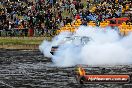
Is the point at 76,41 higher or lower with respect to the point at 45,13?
lower

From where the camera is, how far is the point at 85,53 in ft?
86.6

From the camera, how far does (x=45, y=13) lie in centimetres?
4200

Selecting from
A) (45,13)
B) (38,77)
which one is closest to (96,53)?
(38,77)

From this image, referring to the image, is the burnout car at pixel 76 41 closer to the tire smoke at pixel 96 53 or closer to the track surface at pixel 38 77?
the tire smoke at pixel 96 53

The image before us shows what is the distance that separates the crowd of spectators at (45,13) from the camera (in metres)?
40.7

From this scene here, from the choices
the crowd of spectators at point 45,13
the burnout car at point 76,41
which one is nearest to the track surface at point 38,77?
the burnout car at point 76,41

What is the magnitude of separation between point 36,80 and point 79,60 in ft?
28.0

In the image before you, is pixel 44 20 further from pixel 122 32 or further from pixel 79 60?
pixel 79 60

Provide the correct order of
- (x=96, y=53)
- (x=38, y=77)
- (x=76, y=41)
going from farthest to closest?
(x=76, y=41) < (x=96, y=53) < (x=38, y=77)

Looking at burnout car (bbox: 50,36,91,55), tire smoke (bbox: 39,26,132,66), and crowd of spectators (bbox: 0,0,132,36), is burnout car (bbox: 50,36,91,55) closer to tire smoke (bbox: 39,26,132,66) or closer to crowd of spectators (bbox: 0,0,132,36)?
tire smoke (bbox: 39,26,132,66)

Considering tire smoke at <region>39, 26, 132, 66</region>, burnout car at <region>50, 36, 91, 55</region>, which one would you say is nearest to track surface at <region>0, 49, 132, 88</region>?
tire smoke at <region>39, 26, 132, 66</region>

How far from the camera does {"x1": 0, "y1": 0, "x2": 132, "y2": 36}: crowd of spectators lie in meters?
40.7

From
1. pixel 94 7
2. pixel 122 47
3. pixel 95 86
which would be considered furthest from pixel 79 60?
pixel 94 7

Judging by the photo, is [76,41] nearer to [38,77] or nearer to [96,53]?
[96,53]
